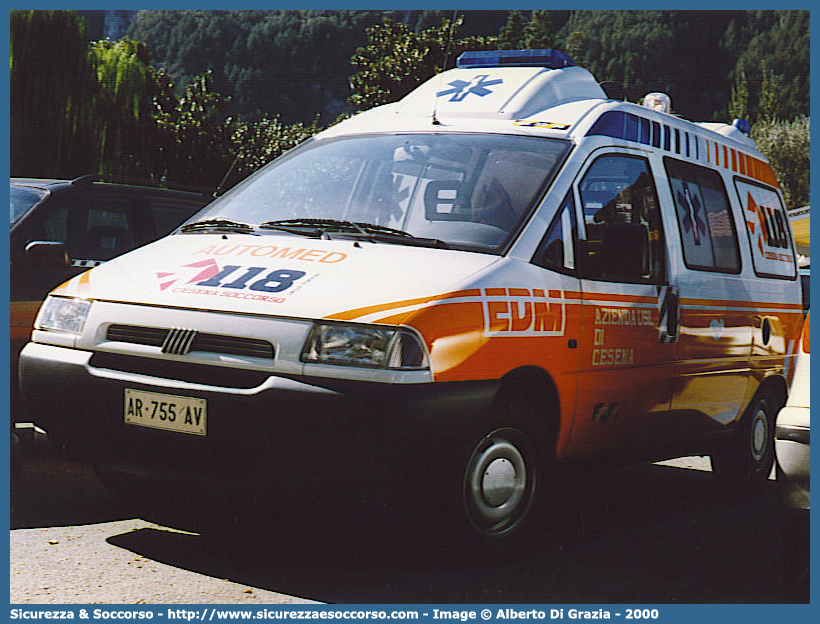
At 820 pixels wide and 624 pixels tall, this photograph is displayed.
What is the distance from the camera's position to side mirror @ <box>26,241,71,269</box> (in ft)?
22.0

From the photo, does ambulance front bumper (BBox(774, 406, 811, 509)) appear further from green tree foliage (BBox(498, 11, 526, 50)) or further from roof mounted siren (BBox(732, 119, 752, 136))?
green tree foliage (BBox(498, 11, 526, 50))

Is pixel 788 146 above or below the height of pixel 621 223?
above

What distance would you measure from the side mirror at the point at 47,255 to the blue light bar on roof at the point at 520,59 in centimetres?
262

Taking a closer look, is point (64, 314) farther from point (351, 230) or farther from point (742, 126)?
point (742, 126)

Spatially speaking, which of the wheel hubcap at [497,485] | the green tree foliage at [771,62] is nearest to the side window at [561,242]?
the wheel hubcap at [497,485]

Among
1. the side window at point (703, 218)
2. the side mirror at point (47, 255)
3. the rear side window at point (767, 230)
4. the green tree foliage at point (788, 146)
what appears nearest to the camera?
the side window at point (703, 218)

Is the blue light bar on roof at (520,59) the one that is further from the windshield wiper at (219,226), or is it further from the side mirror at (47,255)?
the side mirror at (47,255)

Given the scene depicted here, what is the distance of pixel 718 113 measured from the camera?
31.6 m

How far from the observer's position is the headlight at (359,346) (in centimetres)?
416

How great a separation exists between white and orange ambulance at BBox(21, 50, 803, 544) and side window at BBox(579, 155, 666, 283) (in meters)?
0.01

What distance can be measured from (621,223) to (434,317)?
1.24 m

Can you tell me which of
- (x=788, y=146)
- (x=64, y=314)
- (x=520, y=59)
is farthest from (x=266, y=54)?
(x=788, y=146)

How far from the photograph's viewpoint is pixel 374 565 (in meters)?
4.66
